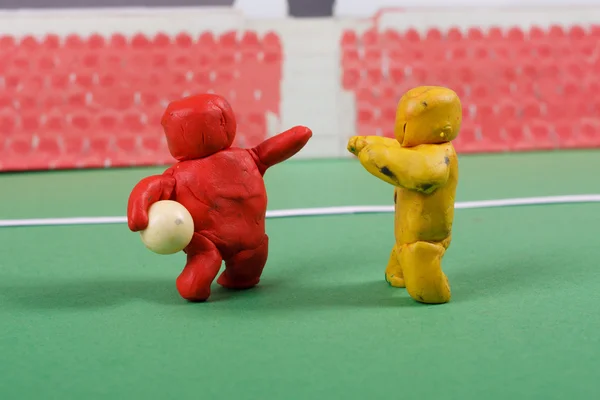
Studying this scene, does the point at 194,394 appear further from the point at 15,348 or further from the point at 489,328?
the point at 489,328

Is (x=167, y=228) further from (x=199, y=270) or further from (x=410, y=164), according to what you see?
(x=410, y=164)

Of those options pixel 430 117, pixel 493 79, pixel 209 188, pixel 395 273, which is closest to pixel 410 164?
pixel 430 117

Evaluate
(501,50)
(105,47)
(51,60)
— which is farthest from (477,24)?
(51,60)

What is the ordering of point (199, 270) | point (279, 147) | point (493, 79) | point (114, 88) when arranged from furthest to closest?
point (493, 79)
point (114, 88)
point (279, 147)
point (199, 270)

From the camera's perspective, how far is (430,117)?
1.41 m

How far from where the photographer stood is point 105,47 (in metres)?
5.20

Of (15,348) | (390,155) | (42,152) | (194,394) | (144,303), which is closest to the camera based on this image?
(194,394)

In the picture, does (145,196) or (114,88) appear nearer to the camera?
(145,196)

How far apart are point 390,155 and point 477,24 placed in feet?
14.8

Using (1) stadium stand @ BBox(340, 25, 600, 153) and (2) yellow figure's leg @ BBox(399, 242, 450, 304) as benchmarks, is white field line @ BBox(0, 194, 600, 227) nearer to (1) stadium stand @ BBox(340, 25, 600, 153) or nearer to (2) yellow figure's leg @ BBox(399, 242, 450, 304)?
(2) yellow figure's leg @ BBox(399, 242, 450, 304)

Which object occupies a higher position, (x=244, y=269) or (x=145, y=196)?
(x=145, y=196)

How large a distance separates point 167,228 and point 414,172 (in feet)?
1.78

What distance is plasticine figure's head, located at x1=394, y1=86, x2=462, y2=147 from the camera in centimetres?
141

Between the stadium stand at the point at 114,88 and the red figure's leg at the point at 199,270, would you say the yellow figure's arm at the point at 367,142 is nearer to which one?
the red figure's leg at the point at 199,270
